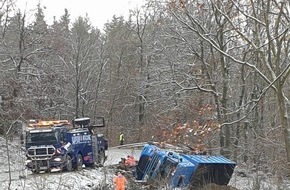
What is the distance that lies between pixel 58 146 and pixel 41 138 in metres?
0.99

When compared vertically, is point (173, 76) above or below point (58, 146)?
above

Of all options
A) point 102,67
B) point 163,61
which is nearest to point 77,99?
point 102,67

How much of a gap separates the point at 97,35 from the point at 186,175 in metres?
48.9

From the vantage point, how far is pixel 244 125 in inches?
1374

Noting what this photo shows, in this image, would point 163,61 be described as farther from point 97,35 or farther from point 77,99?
point 97,35

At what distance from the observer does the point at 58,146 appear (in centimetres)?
2850

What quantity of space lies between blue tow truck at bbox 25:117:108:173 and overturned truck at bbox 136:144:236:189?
475 centimetres

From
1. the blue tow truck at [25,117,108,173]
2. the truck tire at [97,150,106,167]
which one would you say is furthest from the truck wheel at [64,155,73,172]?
the truck tire at [97,150,106,167]

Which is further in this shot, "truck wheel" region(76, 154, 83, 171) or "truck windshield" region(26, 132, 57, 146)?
"truck wheel" region(76, 154, 83, 171)

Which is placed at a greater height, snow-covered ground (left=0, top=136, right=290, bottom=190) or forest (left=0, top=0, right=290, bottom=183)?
forest (left=0, top=0, right=290, bottom=183)

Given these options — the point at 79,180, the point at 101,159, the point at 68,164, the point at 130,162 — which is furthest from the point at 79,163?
the point at 79,180

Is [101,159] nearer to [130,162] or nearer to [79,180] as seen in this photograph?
[130,162]

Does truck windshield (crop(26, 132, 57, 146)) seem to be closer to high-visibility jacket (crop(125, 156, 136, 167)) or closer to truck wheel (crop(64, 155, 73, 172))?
truck wheel (crop(64, 155, 73, 172))

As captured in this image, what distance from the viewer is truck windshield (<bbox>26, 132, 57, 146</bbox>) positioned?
2861 cm
